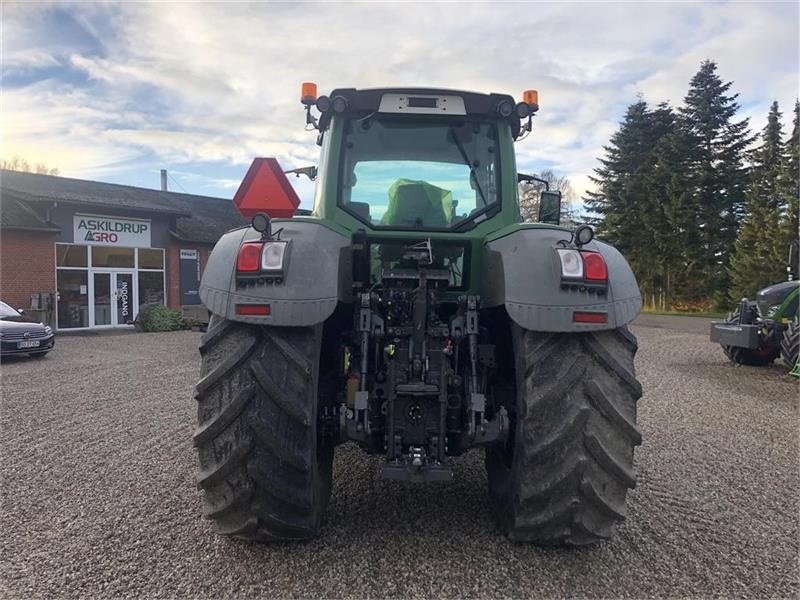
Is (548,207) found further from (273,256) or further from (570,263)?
(273,256)

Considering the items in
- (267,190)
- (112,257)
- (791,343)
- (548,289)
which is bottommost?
(791,343)

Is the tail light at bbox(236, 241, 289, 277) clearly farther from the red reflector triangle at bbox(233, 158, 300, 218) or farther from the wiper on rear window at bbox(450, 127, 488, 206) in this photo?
the red reflector triangle at bbox(233, 158, 300, 218)

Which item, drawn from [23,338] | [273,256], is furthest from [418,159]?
[23,338]

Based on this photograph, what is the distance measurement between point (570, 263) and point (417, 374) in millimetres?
955

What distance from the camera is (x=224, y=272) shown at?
9.78 feet

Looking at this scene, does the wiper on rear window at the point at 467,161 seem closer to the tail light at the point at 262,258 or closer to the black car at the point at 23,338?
the tail light at the point at 262,258

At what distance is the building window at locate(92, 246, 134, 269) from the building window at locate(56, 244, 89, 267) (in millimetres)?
347

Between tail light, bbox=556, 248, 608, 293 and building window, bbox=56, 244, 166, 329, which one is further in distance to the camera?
building window, bbox=56, 244, 166, 329

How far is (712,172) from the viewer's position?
32.7 metres

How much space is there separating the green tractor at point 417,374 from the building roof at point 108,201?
15.0 m

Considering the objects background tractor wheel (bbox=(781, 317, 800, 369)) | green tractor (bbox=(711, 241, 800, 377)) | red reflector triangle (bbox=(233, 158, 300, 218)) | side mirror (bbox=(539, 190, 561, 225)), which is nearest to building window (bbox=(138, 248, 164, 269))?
red reflector triangle (bbox=(233, 158, 300, 218))

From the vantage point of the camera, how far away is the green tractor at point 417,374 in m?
2.88

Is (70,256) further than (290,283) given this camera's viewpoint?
Yes

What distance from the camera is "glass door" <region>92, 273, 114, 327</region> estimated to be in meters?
20.7
